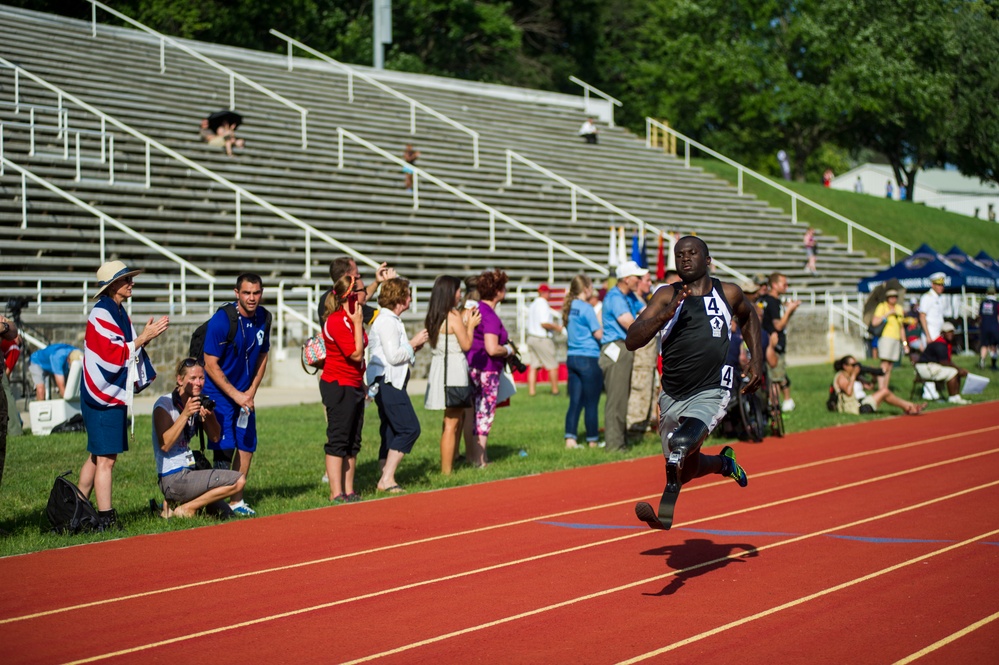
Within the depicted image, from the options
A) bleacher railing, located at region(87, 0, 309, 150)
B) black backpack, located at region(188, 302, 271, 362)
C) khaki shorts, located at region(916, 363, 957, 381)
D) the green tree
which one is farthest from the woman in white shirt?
the green tree

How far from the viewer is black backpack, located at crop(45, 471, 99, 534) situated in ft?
29.3

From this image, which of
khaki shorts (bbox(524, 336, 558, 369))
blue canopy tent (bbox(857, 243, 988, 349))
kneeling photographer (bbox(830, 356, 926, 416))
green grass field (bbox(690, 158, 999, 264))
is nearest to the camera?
kneeling photographer (bbox(830, 356, 926, 416))

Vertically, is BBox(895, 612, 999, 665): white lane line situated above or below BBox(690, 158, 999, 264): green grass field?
below

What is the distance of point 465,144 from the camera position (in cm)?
3625

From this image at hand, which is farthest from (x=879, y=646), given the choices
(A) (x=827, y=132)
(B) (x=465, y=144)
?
(A) (x=827, y=132)

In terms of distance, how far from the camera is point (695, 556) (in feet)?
26.1

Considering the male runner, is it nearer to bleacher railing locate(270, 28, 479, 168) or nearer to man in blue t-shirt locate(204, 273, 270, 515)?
man in blue t-shirt locate(204, 273, 270, 515)

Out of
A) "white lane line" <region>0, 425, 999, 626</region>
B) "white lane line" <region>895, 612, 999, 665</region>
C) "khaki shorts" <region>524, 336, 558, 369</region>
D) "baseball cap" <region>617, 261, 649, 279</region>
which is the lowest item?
"white lane line" <region>0, 425, 999, 626</region>

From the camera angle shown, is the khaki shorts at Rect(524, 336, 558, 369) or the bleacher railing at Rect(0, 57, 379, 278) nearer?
the khaki shorts at Rect(524, 336, 558, 369)

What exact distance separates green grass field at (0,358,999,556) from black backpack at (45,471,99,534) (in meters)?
0.13

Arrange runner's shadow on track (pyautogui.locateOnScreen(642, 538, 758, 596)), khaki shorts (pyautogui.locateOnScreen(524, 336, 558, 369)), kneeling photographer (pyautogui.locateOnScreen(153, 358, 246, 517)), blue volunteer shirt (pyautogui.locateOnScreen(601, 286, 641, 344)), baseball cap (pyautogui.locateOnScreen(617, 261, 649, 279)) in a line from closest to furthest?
1. runner's shadow on track (pyautogui.locateOnScreen(642, 538, 758, 596))
2. kneeling photographer (pyautogui.locateOnScreen(153, 358, 246, 517))
3. baseball cap (pyautogui.locateOnScreen(617, 261, 649, 279))
4. blue volunteer shirt (pyautogui.locateOnScreen(601, 286, 641, 344))
5. khaki shorts (pyautogui.locateOnScreen(524, 336, 558, 369))

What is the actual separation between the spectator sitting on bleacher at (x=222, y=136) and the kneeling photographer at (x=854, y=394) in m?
16.9

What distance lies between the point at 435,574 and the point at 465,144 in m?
29.6

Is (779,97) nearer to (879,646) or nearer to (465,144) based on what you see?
(465,144)
